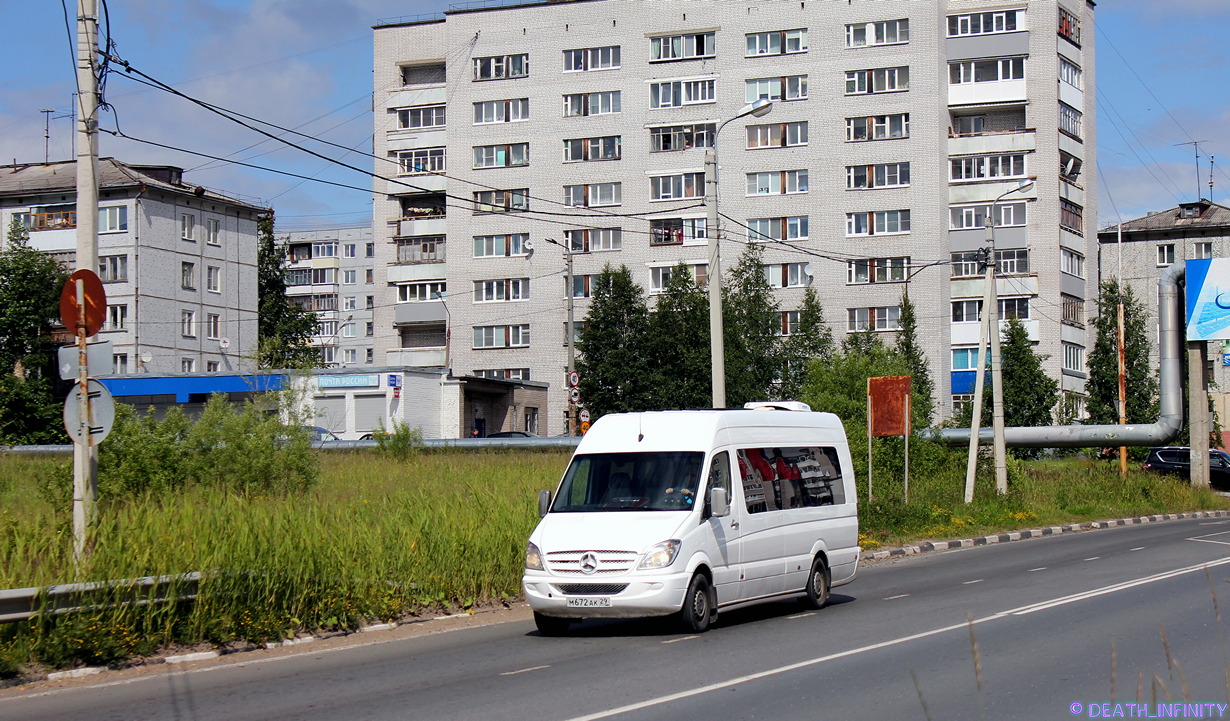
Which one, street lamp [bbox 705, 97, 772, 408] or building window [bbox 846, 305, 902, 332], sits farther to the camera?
building window [bbox 846, 305, 902, 332]

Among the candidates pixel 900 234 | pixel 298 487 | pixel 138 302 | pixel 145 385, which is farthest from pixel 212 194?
pixel 298 487

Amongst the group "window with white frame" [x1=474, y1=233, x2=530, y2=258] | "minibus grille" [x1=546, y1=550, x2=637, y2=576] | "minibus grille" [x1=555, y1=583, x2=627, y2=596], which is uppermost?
"window with white frame" [x1=474, y1=233, x2=530, y2=258]

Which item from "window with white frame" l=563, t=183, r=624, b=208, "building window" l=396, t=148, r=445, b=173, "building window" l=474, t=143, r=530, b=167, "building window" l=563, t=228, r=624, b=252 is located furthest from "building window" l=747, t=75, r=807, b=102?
"building window" l=396, t=148, r=445, b=173

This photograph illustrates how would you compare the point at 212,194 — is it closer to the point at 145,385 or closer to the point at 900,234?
the point at 145,385

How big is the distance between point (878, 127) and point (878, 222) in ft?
17.8

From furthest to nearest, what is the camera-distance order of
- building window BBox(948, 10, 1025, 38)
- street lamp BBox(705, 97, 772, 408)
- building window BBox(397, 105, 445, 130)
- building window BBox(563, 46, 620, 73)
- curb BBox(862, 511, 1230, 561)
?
building window BBox(397, 105, 445, 130) < building window BBox(563, 46, 620, 73) < building window BBox(948, 10, 1025, 38) < curb BBox(862, 511, 1230, 561) < street lamp BBox(705, 97, 772, 408)

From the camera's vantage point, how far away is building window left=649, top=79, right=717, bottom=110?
73.3 metres

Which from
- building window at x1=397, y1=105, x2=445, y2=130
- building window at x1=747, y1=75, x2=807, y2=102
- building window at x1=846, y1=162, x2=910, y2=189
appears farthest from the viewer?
building window at x1=397, y1=105, x2=445, y2=130

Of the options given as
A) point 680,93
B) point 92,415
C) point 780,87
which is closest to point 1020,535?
point 92,415

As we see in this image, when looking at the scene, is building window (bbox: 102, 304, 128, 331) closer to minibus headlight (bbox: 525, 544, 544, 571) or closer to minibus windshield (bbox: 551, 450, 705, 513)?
minibus windshield (bbox: 551, 450, 705, 513)

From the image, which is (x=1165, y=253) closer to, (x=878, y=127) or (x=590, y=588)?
(x=878, y=127)

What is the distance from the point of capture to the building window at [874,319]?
69.6 metres

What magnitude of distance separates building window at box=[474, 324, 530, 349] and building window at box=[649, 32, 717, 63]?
17820 millimetres

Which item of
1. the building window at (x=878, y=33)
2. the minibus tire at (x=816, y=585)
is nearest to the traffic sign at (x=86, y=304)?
the minibus tire at (x=816, y=585)
